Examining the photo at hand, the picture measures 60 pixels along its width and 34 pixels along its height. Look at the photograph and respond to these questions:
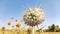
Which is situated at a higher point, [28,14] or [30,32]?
[28,14]

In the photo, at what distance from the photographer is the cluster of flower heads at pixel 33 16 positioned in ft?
5.19

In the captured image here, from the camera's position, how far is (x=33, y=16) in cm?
162

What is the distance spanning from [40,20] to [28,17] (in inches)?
4.4

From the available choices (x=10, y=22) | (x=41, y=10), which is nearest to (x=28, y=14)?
(x=41, y=10)

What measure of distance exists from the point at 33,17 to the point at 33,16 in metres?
0.02

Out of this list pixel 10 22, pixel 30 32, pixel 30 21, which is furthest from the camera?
pixel 10 22

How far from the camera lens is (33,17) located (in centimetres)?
160

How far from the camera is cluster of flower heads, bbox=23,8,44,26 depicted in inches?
62.2

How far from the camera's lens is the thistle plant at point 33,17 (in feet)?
5.19

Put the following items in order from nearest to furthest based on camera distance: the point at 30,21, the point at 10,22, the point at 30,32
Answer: the point at 30,32
the point at 30,21
the point at 10,22

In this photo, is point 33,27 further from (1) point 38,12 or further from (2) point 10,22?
(2) point 10,22

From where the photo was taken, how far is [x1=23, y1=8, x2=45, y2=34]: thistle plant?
5.19 feet

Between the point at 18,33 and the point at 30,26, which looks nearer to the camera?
the point at 30,26

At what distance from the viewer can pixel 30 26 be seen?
1589 millimetres
